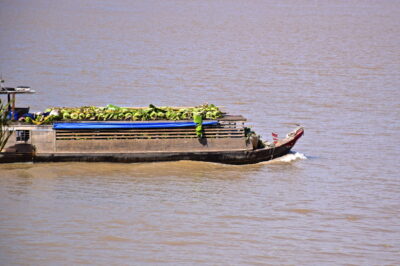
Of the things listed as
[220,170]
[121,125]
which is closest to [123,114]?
[121,125]

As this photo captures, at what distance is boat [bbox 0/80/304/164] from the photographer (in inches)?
825

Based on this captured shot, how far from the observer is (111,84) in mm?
34250

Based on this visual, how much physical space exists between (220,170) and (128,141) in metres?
2.57

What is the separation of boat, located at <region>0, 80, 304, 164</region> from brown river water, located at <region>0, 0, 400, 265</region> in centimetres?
34

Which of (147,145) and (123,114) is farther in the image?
(123,114)

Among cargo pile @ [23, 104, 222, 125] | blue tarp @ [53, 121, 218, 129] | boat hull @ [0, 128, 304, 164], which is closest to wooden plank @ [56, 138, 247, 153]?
boat hull @ [0, 128, 304, 164]

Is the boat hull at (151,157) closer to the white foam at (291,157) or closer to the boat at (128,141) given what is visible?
the boat at (128,141)

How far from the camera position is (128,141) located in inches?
836

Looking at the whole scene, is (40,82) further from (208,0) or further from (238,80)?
(208,0)

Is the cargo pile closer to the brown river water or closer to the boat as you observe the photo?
the boat

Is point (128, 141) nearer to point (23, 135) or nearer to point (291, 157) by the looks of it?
point (23, 135)

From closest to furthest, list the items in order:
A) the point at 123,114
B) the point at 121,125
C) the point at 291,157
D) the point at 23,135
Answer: the point at 23,135, the point at 121,125, the point at 123,114, the point at 291,157

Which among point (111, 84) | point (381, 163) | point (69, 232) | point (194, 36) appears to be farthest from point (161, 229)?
point (194, 36)

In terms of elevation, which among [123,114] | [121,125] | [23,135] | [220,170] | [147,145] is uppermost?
[123,114]
